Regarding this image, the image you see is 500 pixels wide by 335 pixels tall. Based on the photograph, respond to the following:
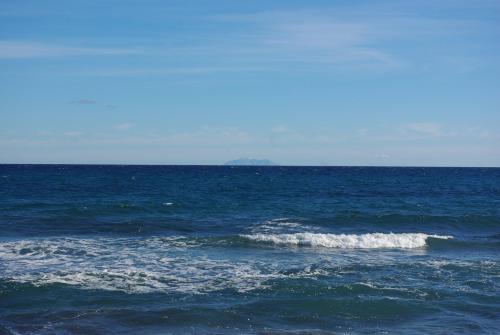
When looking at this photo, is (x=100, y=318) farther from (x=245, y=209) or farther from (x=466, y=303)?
(x=245, y=209)

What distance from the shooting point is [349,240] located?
27500mm

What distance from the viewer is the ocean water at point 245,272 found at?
48.6 ft

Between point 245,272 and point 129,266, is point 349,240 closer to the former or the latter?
point 245,272

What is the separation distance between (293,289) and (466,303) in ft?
16.7

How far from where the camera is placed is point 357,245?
26859mm

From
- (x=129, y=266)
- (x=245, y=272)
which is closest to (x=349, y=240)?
(x=245, y=272)

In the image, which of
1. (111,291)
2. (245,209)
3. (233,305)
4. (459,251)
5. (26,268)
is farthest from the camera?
(245,209)

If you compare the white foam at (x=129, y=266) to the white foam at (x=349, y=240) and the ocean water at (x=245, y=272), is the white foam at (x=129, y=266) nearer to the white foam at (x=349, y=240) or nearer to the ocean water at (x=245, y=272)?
the ocean water at (x=245, y=272)

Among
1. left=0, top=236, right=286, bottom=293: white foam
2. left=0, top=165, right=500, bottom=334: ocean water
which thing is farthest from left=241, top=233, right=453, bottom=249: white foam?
left=0, top=236, right=286, bottom=293: white foam

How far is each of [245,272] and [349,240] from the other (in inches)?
348

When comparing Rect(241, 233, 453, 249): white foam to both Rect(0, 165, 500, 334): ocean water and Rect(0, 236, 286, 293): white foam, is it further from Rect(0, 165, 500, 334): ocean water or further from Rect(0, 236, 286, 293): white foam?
Rect(0, 236, 286, 293): white foam

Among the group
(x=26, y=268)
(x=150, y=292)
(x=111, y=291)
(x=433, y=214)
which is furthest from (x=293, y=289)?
(x=433, y=214)

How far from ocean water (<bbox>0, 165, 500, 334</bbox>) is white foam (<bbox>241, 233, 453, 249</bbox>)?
0.31 feet

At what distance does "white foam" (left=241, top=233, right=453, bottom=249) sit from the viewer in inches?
1057
